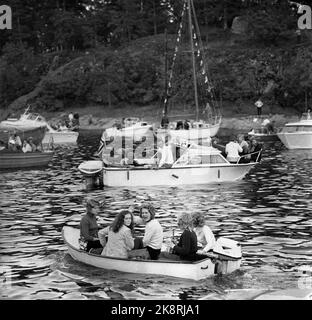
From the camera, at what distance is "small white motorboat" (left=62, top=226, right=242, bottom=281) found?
54.4 feet

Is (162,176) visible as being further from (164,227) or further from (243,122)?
(243,122)

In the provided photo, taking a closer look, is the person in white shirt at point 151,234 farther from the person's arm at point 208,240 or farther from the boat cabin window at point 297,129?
the boat cabin window at point 297,129

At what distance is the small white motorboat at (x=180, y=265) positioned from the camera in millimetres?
16578

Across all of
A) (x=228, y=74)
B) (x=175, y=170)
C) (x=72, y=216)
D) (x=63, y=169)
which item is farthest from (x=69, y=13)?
(x=72, y=216)

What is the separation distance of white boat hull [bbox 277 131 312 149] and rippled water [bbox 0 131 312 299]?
9444 millimetres

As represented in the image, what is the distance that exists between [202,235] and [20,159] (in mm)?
27564

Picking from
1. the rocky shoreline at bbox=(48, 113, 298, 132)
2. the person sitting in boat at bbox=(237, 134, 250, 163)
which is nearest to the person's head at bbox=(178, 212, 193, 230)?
the person sitting in boat at bbox=(237, 134, 250, 163)

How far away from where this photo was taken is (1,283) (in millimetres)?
16969

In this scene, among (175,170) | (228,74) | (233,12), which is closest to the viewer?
(175,170)

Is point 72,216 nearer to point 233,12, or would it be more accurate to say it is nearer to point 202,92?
point 202,92

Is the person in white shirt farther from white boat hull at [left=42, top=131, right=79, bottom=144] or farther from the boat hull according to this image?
white boat hull at [left=42, top=131, right=79, bottom=144]

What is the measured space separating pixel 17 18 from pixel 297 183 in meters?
90.4

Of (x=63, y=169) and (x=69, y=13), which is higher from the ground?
(x=69, y=13)

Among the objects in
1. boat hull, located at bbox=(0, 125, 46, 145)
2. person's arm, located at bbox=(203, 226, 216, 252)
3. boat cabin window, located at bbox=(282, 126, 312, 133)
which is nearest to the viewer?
person's arm, located at bbox=(203, 226, 216, 252)
